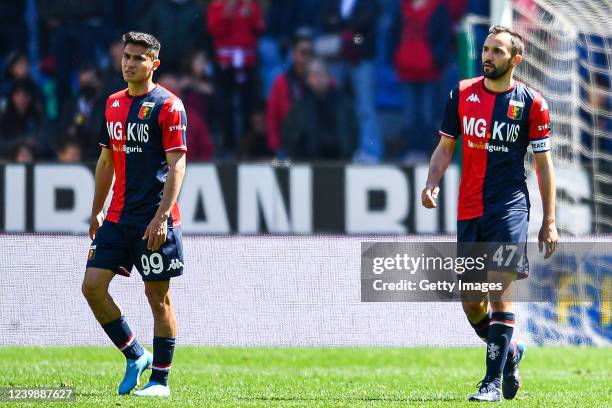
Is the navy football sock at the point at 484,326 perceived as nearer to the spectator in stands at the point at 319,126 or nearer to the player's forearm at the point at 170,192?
the player's forearm at the point at 170,192

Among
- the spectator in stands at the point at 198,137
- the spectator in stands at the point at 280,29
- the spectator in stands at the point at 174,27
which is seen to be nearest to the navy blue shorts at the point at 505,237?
the spectator in stands at the point at 198,137

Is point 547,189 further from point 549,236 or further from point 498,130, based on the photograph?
point 498,130

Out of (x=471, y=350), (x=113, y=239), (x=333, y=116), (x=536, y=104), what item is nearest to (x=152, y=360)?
(x=113, y=239)

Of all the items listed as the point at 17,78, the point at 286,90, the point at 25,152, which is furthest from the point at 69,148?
Result: the point at 286,90

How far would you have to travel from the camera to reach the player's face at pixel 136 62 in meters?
6.36

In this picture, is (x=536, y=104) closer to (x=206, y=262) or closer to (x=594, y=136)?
(x=206, y=262)

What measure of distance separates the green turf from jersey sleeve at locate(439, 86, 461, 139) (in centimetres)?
147

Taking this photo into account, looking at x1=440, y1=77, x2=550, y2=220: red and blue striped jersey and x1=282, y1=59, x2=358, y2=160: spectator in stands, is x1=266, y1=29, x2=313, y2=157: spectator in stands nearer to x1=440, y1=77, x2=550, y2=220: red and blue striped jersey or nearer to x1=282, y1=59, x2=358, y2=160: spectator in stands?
x1=282, y1=59, x2=358, y2=160: spectator in stands

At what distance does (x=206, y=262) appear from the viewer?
8.41m

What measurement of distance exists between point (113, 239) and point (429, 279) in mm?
2224

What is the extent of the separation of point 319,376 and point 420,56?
319 inches

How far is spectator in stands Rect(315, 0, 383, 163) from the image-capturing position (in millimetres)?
15531

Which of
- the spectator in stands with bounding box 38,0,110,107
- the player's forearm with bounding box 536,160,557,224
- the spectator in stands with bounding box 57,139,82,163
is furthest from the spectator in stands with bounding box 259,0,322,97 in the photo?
the player's forearm with bounding box 536,160,557,224

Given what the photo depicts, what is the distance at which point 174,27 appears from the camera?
15539 millimetres
